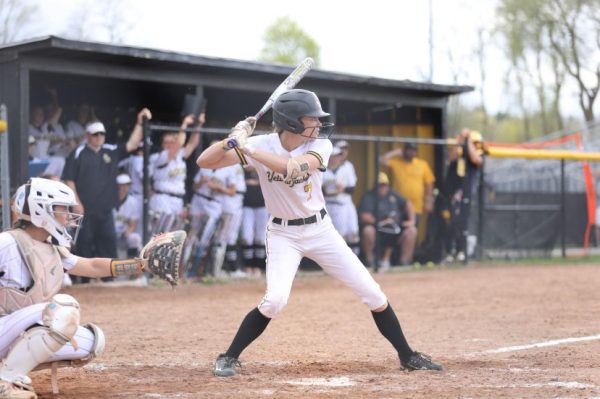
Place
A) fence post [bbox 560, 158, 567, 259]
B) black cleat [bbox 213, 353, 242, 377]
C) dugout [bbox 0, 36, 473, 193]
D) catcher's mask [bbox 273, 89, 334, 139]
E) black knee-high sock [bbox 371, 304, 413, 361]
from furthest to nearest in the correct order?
1. fence post [bbox 560, 158, 567, 259]
2. dugout [bbox 0, 36, 473, 193]
3. black knee-high sock [bbox 371, 304, 413, 361]
4. catcher's mask [bbox 273, 89, 334, 139]
5. black cleat [bbox 213, 353, 242, 377]

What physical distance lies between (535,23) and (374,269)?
15.9 meters

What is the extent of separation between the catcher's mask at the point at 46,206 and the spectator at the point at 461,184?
974cm

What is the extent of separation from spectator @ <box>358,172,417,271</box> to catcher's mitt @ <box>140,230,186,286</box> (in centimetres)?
795

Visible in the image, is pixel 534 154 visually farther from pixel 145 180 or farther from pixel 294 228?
pixel 294 228

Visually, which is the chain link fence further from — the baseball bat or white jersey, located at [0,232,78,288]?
white jersey, located at [0,232,78,288]

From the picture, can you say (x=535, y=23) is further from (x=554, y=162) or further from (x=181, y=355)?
(x=181, y=355)

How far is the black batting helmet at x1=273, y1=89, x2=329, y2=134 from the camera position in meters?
5.29

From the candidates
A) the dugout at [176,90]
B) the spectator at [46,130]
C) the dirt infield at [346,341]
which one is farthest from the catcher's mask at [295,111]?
the spectator at [46,130]

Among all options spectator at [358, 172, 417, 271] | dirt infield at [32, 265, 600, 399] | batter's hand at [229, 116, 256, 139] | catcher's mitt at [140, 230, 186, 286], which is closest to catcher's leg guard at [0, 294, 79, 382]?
dirt infield at [32, 265, 600, 399]

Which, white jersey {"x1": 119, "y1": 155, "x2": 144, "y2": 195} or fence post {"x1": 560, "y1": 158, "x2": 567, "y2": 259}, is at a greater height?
white jersey {"x1": 119, "y1": 155, "x2": 144, "y2": 195}

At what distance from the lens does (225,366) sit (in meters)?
5.21

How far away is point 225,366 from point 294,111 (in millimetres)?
1574

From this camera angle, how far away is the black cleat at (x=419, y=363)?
17.5ft

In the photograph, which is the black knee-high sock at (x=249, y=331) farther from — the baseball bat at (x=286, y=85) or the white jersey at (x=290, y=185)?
the baseball bat at (x=286, y=85)
